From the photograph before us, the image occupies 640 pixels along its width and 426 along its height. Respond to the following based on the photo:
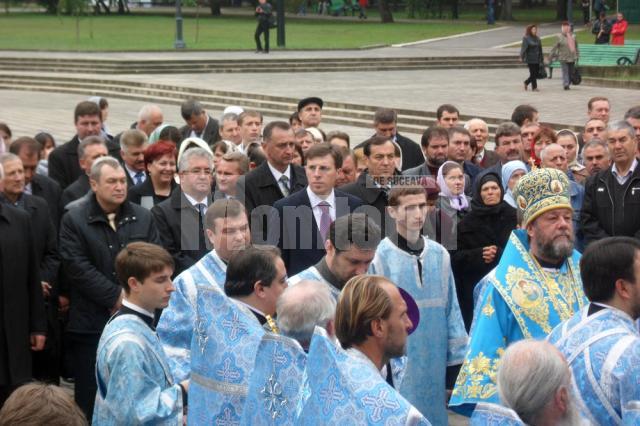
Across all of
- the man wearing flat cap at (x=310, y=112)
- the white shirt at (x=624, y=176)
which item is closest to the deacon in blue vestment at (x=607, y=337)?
the white shirt at (x=624, y=176)

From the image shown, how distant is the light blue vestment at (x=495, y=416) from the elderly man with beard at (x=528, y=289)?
130 centimetres

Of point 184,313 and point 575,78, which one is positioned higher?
point 184,313

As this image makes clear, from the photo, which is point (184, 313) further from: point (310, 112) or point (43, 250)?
point (310, 112)

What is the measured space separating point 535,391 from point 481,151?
308 inches

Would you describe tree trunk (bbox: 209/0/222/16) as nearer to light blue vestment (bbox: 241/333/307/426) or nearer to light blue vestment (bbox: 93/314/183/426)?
light blue vestment (bbox: 93/314/183/426)

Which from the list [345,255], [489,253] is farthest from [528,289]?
[489,253]

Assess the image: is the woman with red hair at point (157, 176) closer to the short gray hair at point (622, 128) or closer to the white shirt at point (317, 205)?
the white shirt at point (317, 205)

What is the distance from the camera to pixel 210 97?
28547 mm

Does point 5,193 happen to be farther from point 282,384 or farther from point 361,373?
point 361,373

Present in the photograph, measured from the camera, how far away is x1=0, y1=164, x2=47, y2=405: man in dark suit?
24.9ft

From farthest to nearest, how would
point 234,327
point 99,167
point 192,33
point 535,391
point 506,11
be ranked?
point 506,11
point 192,33
point 99,167
point 234,327
point 535,391

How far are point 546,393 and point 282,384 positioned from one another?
136 cm

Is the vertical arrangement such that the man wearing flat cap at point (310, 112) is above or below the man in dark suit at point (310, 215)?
above

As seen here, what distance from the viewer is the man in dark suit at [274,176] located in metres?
8.97
